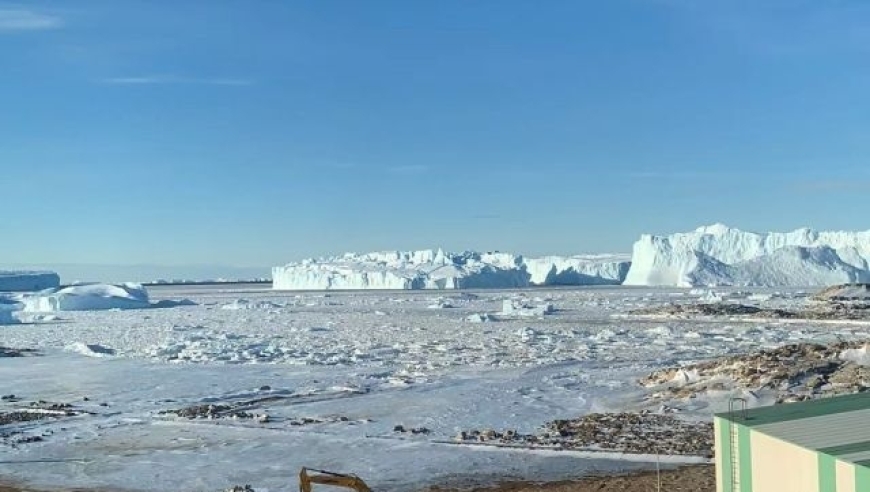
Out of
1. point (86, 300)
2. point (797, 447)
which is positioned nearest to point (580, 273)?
point (86, 300)

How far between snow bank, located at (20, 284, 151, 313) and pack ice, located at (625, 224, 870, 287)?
4764 centimetres

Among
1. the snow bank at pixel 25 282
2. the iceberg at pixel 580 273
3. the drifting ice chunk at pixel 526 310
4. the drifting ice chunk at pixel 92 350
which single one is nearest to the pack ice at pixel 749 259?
the iceberg at pixel 580 273

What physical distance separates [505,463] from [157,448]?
525 cm

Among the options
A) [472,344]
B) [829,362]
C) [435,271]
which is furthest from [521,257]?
[829,362]

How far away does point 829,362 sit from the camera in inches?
712

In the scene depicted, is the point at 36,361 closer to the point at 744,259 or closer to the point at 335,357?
the point at 335,357

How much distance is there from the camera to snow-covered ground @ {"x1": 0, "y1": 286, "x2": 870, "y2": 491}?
1265 centimetres

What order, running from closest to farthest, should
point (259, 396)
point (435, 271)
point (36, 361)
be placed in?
1. point (259, 396)
2. point (36, 361)
3. point (435, 271)

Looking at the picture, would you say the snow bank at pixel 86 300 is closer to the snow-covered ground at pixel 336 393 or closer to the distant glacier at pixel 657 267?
the snow-covered ground at pixel 336 393

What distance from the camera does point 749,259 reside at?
87.5m

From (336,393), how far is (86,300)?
49495 millimetres

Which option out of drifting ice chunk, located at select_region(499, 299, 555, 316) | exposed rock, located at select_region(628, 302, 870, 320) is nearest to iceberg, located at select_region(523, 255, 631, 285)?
drifting ice chunk, located at select_region(499, 299, 555, 316)

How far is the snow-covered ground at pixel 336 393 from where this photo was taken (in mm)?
12648

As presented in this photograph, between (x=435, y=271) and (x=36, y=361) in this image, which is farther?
(x=435, y=271)
